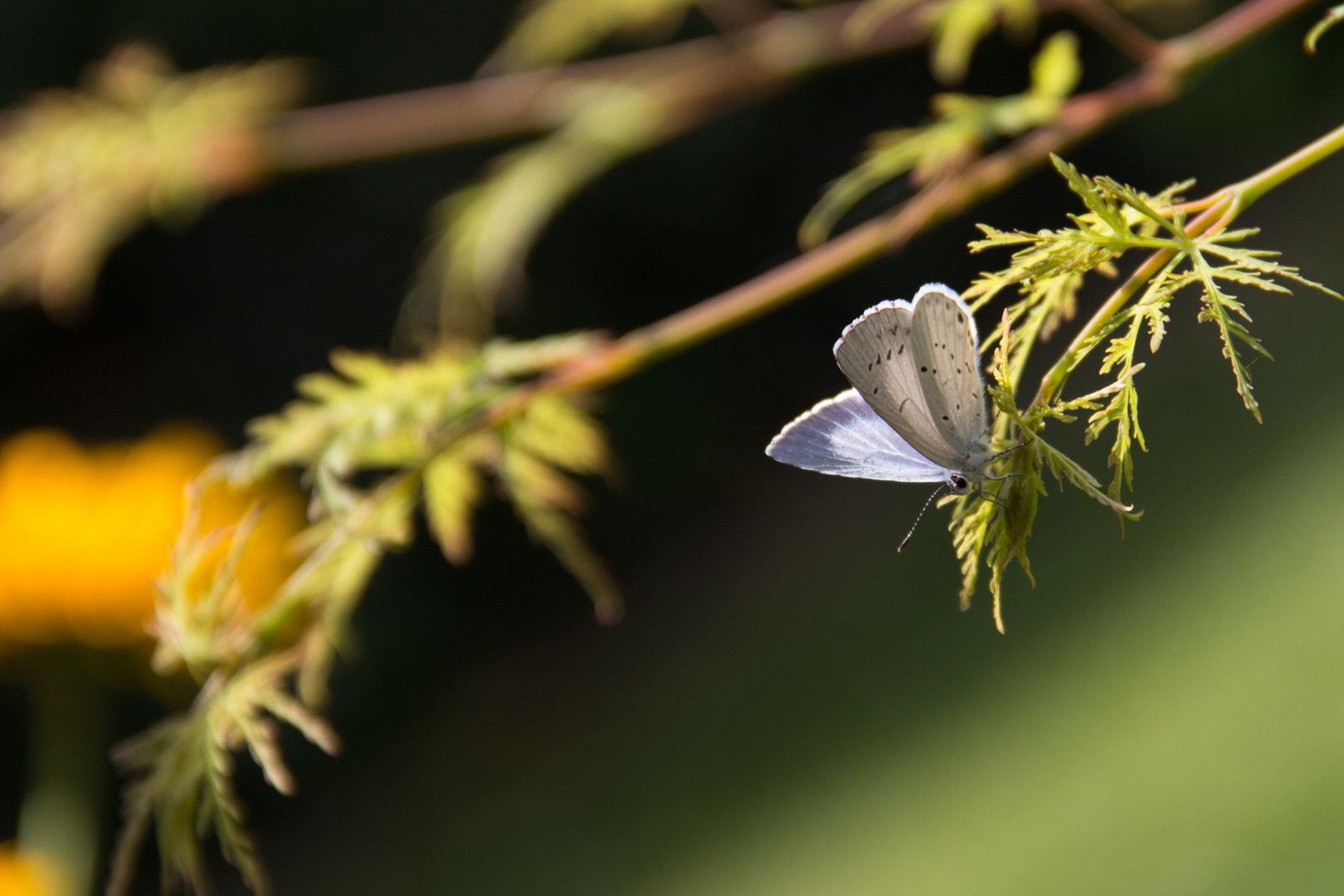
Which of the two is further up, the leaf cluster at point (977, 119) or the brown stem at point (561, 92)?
the brown stem at point (561, 92)

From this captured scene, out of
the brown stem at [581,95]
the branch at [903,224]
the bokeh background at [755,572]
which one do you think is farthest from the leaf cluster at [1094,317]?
the bokeh background at [755,572]

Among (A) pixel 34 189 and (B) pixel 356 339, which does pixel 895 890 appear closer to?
(A) pixel 34 189

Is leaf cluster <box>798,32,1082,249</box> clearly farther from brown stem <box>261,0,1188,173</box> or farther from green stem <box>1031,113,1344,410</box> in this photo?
brown stem <box>261,0,1188,173</box>

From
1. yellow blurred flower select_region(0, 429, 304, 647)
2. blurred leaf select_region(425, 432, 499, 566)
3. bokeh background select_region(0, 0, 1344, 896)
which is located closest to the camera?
blurred leaf select_region(425, 432, 499, 566)

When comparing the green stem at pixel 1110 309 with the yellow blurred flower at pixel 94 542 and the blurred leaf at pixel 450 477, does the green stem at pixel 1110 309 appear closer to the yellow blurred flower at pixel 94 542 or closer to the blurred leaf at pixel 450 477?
the blurred leaf at pixel 450 477

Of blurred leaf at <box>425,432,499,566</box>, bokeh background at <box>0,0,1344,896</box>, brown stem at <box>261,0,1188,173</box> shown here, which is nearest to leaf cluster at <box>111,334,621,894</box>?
blurred leaf at <box>425,432,499,566</box>
